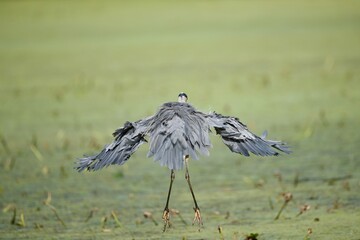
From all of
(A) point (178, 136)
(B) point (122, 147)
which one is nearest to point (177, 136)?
(A) point (178, 136)

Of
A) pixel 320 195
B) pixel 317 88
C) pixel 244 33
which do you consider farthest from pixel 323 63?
pixel 320 195

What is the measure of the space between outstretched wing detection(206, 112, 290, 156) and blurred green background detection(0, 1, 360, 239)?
381 millimetres

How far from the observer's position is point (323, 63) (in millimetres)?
7145

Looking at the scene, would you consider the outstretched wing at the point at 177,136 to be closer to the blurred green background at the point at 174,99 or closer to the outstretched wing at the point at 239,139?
the outstretched wing at the point at 239,139

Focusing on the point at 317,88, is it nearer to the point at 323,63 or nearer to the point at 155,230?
the point at 323,63

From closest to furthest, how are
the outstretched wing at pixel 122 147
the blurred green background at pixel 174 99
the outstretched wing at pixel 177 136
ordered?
1. the outstretched wing at pixel 177 136
2. the outstretched wing at pixel 122 147
3. the blurred green background at pixel 174 99

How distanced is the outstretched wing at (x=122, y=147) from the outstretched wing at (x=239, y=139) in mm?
262

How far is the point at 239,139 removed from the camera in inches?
122

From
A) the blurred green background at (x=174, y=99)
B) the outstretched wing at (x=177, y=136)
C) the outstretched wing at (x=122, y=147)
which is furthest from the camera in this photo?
the blurred green background at (x=174, y=99)

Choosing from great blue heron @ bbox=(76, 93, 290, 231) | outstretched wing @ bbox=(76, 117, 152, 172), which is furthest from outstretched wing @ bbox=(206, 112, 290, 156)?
outstretched wing @ bbox=(76, 117, 152, 172)

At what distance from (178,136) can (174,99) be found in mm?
2925

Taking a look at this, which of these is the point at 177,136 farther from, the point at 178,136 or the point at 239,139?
the point at 239,139

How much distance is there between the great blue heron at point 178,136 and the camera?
2.96 metres

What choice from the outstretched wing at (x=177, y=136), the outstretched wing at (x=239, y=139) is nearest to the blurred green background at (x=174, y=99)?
the outstretched wing at (x=239, y=139)
